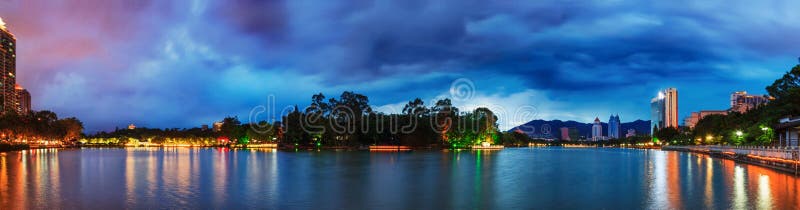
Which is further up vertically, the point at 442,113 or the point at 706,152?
the point at 442,113

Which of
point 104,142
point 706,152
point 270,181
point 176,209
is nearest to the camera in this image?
point 176,209

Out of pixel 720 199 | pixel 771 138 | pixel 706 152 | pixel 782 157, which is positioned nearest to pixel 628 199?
pixel 720 199

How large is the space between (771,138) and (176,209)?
223ft

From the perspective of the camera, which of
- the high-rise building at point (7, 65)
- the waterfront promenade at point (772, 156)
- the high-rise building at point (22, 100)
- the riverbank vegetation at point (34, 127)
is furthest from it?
the high-rise building at point (22, 100)

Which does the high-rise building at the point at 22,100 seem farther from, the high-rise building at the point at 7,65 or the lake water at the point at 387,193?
the lake water at the point at 387,193

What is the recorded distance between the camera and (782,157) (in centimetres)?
3500

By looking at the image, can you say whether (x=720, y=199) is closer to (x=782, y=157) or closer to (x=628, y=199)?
(x=628, y=199)

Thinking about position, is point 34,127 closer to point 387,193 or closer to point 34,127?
point 34,127

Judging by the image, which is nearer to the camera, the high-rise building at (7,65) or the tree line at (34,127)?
the tree line at (34,127)

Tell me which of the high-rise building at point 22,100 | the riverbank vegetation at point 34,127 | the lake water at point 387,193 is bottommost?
the lake water at point 387,193

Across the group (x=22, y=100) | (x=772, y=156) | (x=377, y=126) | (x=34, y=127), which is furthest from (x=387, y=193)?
(x=22, y=100)

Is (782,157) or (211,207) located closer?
(211,207)

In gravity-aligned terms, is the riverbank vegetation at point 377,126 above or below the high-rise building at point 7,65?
below

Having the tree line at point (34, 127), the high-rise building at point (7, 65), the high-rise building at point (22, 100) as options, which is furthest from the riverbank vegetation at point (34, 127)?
the high-rise building at point (22, 100)
